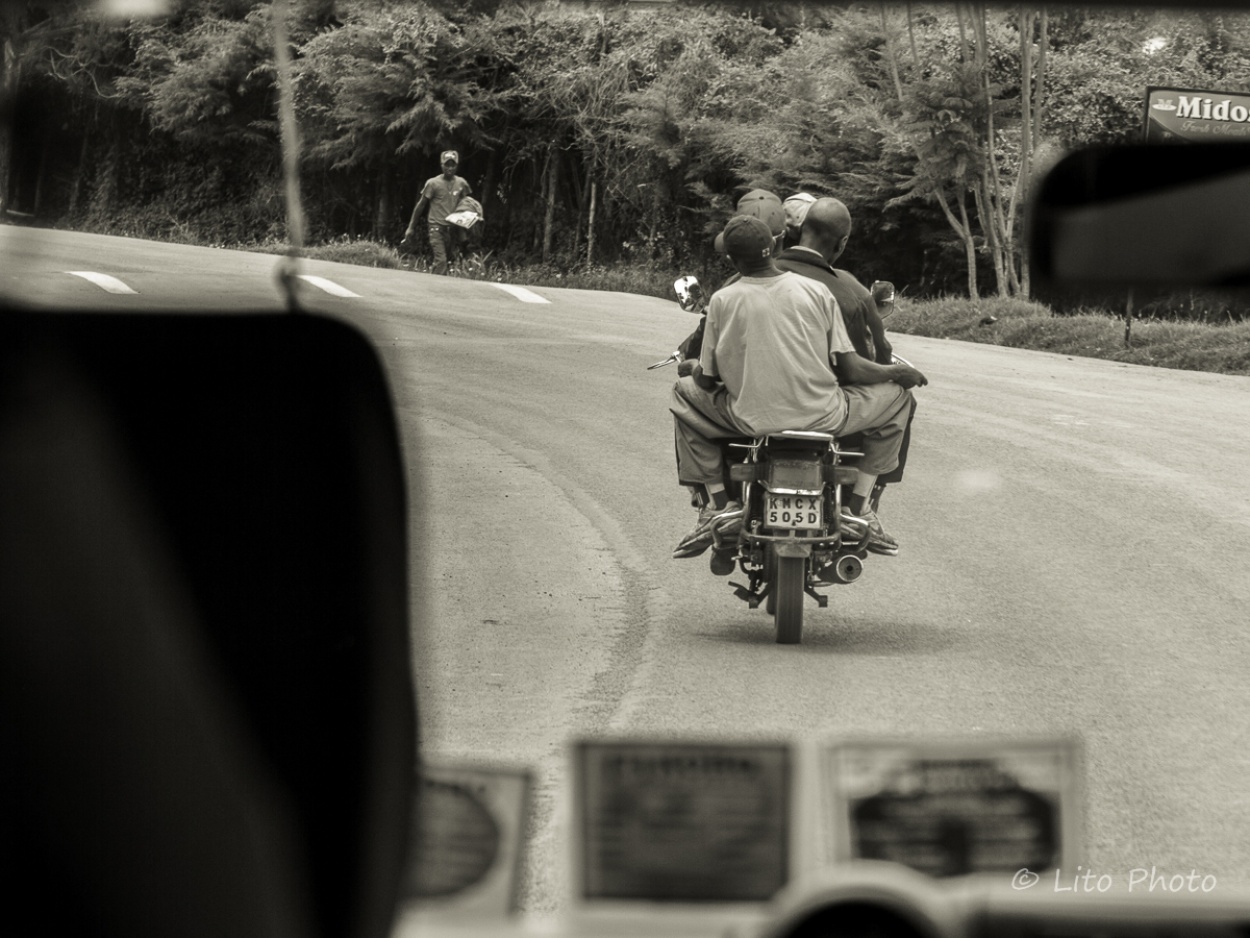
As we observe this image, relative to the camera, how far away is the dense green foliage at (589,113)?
179 centimetres

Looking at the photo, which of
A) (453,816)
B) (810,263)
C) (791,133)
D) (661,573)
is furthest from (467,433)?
(453,816)

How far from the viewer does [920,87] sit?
7.63 feet

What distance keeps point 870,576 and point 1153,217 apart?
250 inches

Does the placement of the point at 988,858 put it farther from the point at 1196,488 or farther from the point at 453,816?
the point at 1196,488

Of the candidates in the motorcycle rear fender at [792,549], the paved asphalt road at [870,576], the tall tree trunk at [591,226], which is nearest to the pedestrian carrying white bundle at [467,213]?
the tall tree trunk at [591,226]

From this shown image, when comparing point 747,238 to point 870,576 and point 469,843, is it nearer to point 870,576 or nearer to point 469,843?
point 469,843

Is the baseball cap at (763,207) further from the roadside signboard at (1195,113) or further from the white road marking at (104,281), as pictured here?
the roadside signboard at (1195,113)

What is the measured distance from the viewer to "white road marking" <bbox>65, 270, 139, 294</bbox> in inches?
90.7

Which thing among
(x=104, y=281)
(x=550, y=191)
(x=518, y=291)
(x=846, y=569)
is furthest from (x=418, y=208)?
(x=846, y=569)

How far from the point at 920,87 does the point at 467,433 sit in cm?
915

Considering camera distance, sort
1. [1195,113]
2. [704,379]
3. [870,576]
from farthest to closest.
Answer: [870,576]
[704,379]
[1195,113]

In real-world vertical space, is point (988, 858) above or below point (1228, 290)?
below

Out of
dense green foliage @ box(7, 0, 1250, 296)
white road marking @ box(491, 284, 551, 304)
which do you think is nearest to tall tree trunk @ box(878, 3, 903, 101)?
dense green foliage @ box(7, 0, 1250, 296)

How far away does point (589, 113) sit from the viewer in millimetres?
2461
